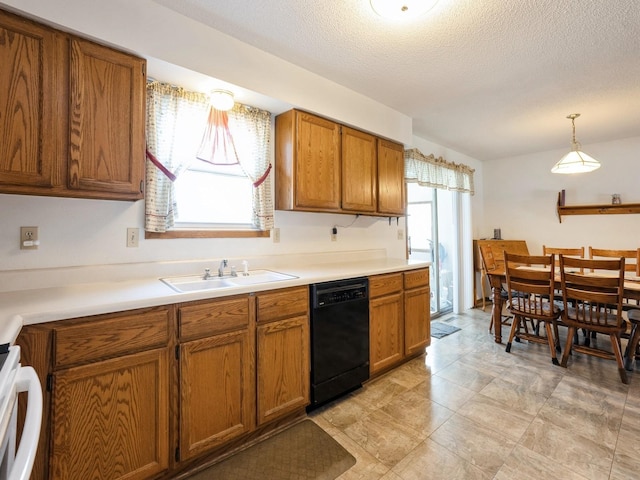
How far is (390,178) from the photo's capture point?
3.04m

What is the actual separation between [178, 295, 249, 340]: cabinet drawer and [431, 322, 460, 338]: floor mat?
2597 millimetres

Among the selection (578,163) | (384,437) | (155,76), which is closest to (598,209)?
(578,163)

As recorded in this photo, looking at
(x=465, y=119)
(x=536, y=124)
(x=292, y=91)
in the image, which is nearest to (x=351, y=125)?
(x=292, y=91)

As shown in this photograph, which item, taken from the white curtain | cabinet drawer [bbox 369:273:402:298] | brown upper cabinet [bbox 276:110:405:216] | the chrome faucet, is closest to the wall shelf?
the white curtain

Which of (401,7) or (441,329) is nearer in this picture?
(401,7)

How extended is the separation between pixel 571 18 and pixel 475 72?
633 mm

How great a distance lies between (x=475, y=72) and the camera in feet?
7.60

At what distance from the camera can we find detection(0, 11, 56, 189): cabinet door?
4.23ft

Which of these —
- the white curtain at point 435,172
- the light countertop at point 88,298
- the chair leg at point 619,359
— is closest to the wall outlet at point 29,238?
the light countertop at point 88,298

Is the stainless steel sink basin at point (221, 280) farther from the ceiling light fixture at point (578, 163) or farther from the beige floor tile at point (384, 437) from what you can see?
the ceiling light fixture at point (578, 163)

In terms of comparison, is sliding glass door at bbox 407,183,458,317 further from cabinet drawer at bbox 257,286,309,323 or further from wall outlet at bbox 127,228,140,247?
wall outlet at bbox 127,228,140,247

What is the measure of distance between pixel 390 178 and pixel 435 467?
2.34 m

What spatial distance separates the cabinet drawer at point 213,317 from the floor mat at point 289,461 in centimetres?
71

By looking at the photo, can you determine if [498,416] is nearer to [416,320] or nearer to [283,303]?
[416,320]
